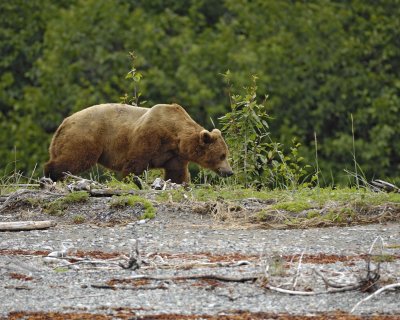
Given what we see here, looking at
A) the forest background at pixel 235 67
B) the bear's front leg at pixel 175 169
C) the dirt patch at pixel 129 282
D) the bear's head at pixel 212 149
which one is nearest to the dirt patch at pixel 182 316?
the dirt patch at pixel 129 282

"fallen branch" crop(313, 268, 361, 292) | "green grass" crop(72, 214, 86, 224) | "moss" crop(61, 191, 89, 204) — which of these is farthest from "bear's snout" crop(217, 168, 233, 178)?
"fallen branch" crop(313, 268, 361, 292)

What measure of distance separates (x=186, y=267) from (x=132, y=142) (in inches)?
227

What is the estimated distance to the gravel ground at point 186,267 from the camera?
7.59 metres

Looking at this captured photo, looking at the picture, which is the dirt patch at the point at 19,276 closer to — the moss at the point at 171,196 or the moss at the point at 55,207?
the moss at the point at 55,207

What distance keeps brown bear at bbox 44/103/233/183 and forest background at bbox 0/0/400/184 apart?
13.5 meters

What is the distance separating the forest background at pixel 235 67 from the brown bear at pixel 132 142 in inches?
531

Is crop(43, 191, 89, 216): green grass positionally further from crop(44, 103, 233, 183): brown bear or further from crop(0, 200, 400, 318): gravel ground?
crop(44, 103, 233, 183): brown bear

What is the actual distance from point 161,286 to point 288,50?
23.7 metres

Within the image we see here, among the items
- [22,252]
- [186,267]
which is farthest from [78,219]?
[186,267]

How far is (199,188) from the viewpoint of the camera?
12.2 metres

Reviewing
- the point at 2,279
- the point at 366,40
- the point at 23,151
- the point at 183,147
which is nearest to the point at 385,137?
the point at 366,40

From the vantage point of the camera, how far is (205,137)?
14.4 meters

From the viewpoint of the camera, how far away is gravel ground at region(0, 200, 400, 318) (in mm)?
7590

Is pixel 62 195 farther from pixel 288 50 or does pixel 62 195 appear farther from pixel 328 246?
pixel 288 50
